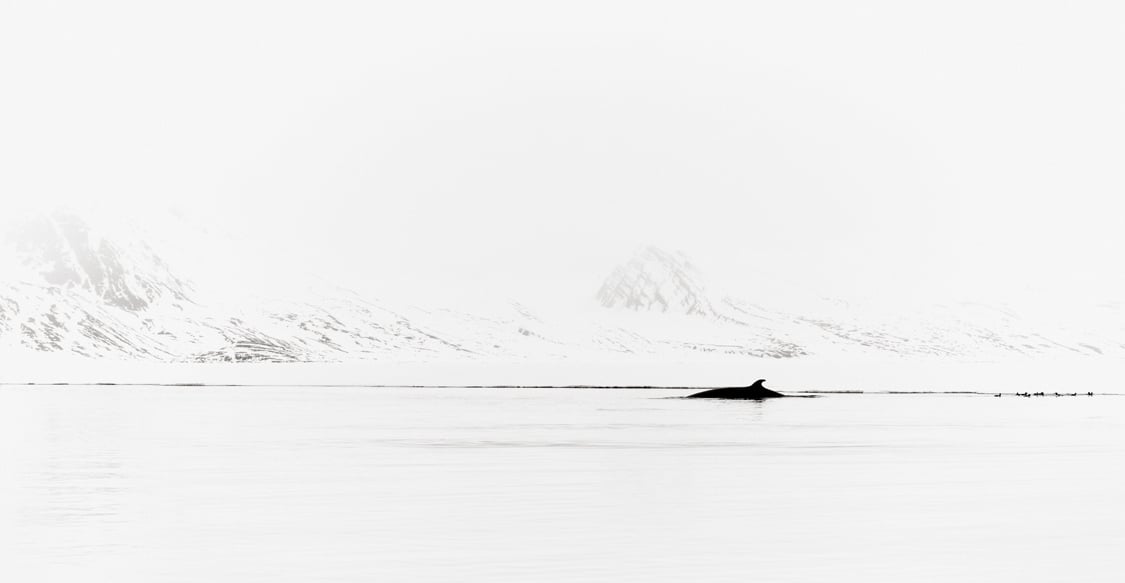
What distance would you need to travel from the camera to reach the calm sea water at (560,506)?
95.9 ft

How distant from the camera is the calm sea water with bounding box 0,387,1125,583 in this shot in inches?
1151

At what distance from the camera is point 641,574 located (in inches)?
1114

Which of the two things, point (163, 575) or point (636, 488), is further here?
point (636, 488)

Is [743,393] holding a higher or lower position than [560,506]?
lower

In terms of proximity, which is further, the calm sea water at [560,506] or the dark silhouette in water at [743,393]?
the dark silhouette in water at [743,393]

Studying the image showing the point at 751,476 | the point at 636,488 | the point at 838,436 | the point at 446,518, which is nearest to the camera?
the point at 446,518

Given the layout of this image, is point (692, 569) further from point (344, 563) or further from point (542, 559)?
point (344, 563)

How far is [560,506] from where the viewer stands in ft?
129

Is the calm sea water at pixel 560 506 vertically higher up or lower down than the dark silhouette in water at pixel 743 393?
higher up

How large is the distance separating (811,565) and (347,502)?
1508cm

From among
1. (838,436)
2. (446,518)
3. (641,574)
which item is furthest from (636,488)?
(838,436)

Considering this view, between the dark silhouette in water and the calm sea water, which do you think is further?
the dark silhouette in water

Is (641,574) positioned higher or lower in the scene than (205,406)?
higher

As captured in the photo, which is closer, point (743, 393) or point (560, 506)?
point (560, 506)
